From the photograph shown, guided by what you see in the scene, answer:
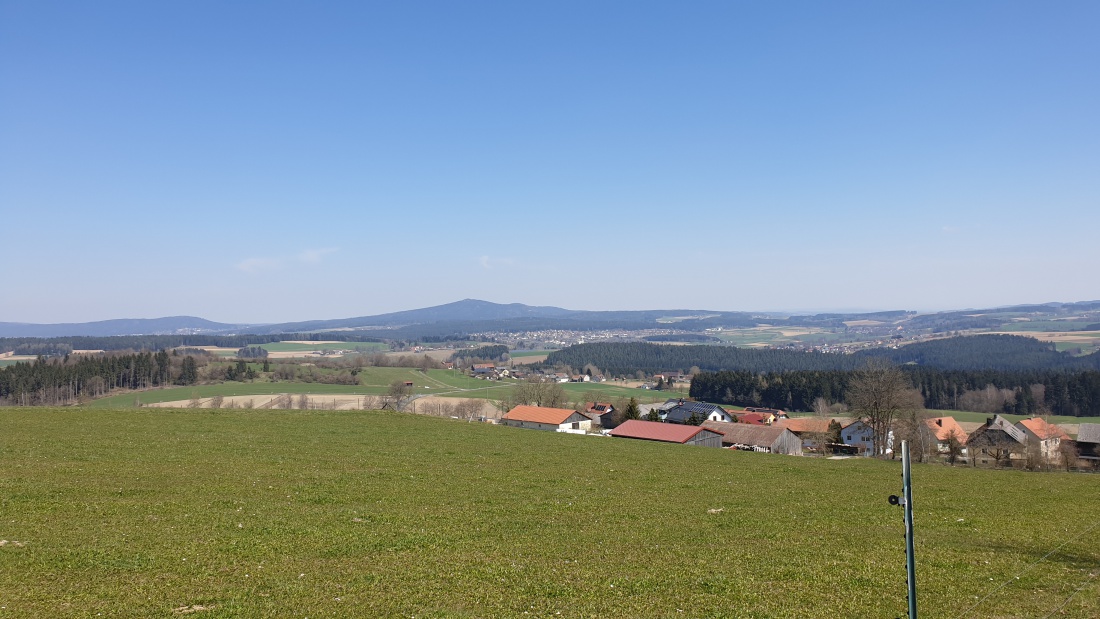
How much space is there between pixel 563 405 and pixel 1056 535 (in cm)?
8672

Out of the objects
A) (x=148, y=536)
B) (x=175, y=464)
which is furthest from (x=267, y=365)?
(x=148, y=536)

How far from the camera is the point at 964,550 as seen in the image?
16.3 metres

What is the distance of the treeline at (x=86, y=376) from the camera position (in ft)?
313

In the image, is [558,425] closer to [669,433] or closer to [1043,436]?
[669,433]

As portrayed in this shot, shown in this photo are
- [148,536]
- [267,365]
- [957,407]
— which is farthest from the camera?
[267,365]

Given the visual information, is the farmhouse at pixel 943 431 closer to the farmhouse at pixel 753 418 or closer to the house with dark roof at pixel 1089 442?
the house with dark roof at pixel 1089 442

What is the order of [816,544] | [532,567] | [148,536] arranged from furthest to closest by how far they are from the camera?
[816,544], [148,536], [532,567]

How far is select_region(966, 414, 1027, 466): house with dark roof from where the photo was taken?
68.4 meters

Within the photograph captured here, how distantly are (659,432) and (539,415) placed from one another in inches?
872

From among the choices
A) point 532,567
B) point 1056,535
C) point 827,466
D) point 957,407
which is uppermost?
point 532,567

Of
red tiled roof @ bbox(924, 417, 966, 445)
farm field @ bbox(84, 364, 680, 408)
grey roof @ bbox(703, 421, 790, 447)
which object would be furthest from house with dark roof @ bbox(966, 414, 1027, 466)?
farm field @ bbox(84, 364, 680, 408)

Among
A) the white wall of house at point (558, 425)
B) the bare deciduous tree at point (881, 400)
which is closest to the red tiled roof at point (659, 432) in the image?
the white wall of house at point (558, 425)

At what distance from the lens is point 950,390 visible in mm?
125938

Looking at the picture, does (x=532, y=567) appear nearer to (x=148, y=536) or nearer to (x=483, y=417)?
(x=148, y=536)
